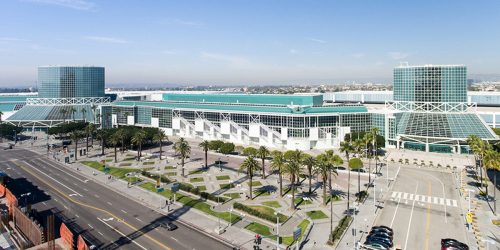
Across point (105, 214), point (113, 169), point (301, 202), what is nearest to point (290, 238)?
point (301, 202)

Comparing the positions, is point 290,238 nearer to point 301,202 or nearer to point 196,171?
point 301,202

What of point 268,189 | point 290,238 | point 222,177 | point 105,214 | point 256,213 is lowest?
point 290,238

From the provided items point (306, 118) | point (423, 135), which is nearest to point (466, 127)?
point (423, 135)

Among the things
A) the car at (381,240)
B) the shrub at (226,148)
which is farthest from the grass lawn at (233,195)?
the shrub at (226,148)

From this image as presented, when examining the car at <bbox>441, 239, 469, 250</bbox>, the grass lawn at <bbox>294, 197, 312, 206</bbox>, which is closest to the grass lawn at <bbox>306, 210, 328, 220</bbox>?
the grass lawn at <bbox>294, 197, 312, 206</bbox>

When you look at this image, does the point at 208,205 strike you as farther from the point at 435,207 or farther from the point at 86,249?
the point at 435,207

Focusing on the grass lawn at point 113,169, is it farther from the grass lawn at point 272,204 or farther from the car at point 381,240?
the car at point 381,240
